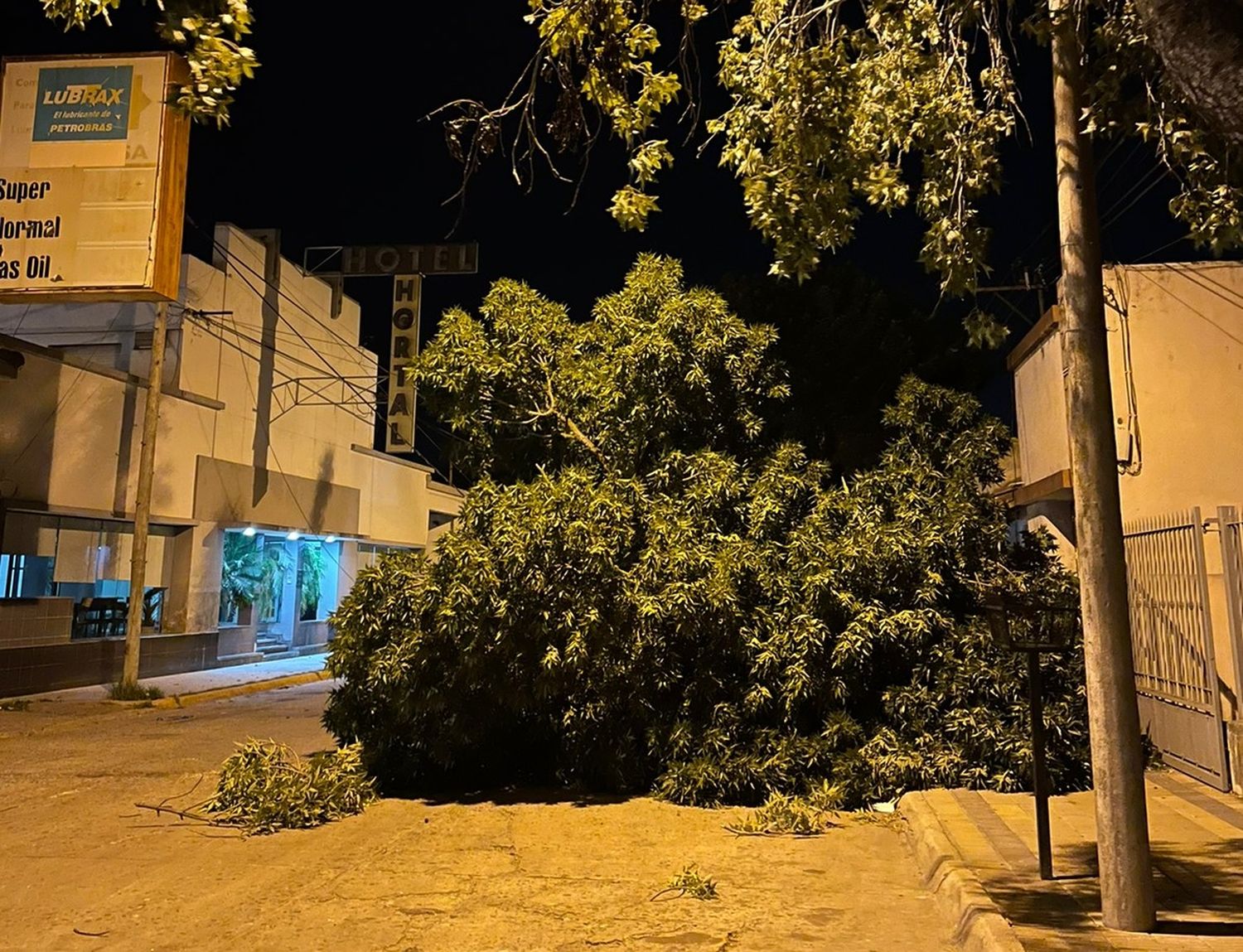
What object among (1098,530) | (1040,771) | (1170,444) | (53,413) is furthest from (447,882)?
(53,413)

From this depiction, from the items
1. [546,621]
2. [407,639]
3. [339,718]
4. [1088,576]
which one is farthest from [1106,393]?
[339,718]

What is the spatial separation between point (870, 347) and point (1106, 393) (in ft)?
21.8

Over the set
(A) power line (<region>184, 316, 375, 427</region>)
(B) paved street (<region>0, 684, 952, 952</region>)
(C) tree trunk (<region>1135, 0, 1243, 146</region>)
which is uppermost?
(A) power line (<region>184, 316, 375, 427</region>)

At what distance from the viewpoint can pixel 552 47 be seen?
6.34m

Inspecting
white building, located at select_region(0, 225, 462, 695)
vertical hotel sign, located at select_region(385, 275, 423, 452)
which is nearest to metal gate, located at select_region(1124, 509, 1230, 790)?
white building, located at select_region(0, 225, 462, 695)

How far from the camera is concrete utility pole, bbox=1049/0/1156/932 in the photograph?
4730 mm

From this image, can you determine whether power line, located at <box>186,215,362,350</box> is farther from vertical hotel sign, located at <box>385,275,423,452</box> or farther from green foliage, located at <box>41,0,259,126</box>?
green foliage, located at <box>41,0,259,126</box>

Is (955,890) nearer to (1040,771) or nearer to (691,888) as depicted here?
(1040,771)

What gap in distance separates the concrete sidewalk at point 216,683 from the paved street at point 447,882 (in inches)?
296

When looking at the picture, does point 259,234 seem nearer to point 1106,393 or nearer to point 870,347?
point 870,347

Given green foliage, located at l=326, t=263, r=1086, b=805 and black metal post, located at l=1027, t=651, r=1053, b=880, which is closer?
black metal post, located at l=1027, t=651, r=1053, b=880

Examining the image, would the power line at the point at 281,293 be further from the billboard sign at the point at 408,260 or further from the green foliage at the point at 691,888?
the green foliage at the point at 691,888

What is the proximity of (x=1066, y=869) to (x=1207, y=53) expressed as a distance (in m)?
4.73

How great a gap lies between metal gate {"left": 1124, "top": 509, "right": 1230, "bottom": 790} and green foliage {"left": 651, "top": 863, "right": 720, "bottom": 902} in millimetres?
4373
